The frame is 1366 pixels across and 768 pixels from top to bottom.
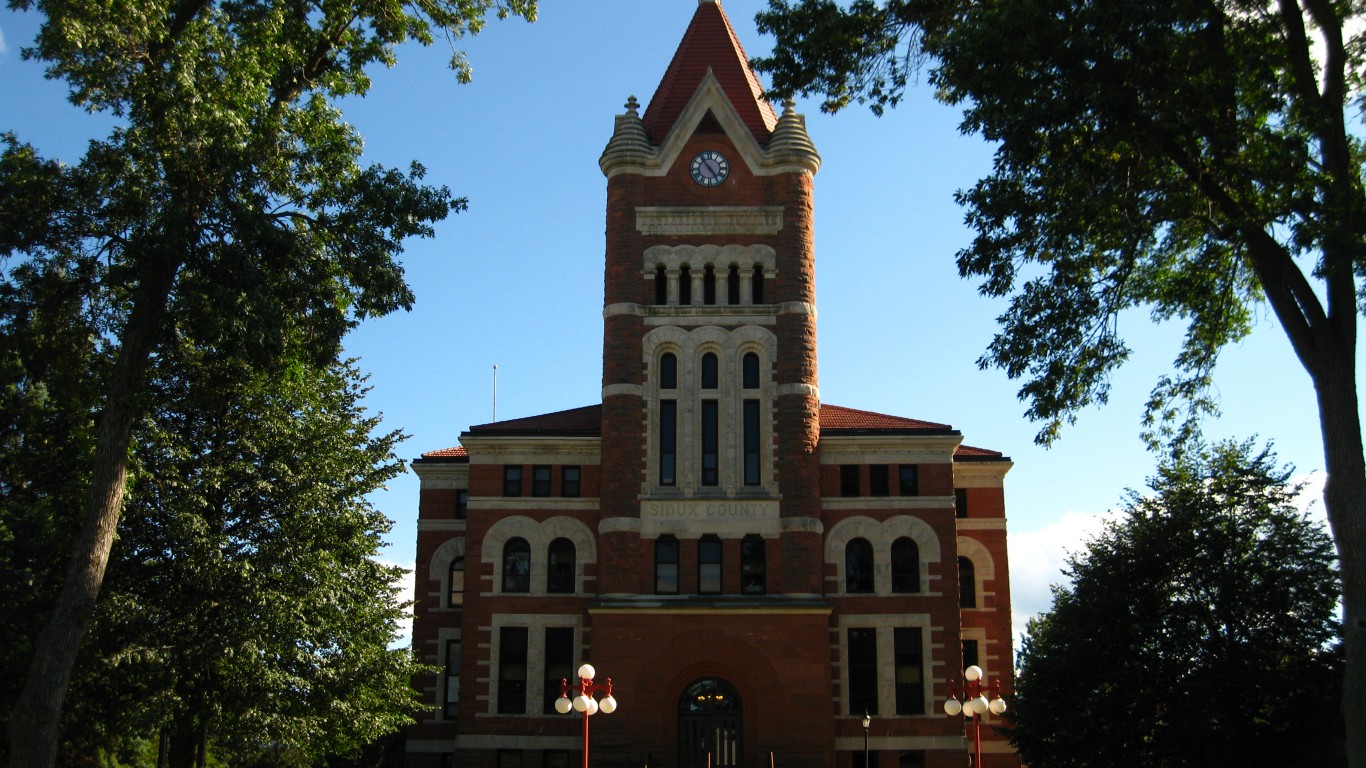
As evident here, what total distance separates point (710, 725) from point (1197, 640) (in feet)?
45.8

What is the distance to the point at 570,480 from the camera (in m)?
41.2

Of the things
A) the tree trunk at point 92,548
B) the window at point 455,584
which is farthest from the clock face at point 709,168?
the tree trunk at point 92,548

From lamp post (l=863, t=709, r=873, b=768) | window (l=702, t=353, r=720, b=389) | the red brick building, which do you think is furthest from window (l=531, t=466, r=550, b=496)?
lamp post (l=863, t=709, r=873, b=768)

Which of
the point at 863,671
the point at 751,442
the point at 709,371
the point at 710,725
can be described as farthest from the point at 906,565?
the point at 709,371

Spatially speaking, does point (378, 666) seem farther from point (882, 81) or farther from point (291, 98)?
point (882, 81)

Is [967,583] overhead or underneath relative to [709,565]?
underneath

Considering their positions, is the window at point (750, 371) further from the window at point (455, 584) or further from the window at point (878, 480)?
the window at point (455, 584)

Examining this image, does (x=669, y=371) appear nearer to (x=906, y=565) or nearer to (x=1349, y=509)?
(x=906, y=565)

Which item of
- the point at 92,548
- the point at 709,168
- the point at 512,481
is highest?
the point at 709,168

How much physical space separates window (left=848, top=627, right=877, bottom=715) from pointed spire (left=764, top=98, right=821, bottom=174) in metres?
15.4

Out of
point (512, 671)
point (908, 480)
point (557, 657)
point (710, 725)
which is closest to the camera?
point (710, 725)

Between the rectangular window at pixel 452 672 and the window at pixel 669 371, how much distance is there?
444 inches

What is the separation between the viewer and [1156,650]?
3278 centimetres

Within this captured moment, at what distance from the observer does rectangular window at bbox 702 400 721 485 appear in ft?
131
